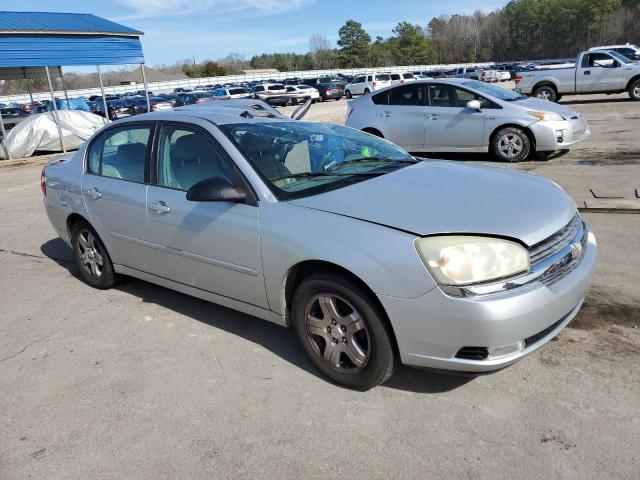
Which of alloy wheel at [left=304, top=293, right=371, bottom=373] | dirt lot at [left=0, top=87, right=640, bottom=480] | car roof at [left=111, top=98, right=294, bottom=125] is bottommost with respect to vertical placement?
dirt lot at [left=0, top=87, right=640, bottom=480]

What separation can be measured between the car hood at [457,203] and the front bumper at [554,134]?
5.89m

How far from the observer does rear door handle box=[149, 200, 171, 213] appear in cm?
389

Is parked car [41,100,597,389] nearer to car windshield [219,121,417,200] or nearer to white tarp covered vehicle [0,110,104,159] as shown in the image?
car windshield [219,121,417,200]

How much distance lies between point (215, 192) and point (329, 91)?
38.8m

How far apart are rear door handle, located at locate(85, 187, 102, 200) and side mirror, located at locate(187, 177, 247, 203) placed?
1.65 m

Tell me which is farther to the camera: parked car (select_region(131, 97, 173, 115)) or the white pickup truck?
parked car (select_region(131, 97, 173, 115))

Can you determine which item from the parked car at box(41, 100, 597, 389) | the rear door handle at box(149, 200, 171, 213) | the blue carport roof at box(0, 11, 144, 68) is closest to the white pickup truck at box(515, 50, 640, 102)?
the blue carport roof at box(0, 11, 144, 68)

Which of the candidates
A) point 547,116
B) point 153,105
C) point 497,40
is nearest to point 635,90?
point 547,116

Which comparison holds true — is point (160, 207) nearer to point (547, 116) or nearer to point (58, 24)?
point (547, 116)

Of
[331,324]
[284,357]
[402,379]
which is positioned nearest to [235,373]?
[284,357]

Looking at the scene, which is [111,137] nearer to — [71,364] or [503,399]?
[71,364]

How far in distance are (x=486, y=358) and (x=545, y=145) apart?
24.1 feet

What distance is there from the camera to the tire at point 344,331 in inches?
113

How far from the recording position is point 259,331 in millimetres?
3994
